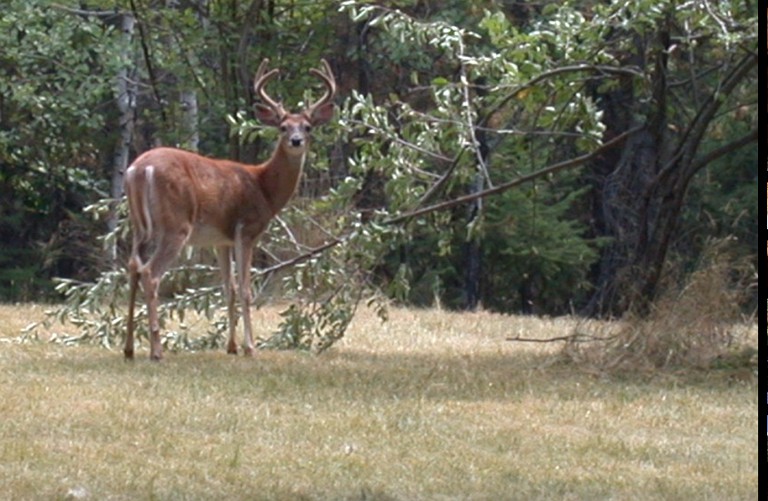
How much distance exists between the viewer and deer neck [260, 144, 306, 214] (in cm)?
1409

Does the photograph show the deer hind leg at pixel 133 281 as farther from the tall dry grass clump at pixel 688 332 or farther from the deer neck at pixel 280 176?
the tall dry grass clump at pixel 688 332

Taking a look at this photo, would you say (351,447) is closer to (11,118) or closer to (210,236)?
(210,236)

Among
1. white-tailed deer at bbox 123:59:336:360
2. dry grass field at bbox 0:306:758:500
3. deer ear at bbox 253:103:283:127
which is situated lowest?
dry grass field at bbox 0:306:758:500

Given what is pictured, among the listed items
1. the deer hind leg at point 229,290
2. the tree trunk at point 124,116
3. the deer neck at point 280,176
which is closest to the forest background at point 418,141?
the tree trunk at point 124,116

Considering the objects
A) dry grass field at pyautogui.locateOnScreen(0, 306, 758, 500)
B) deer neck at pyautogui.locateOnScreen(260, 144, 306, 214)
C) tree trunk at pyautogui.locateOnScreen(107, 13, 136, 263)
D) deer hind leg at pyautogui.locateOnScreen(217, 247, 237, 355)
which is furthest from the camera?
tree trunk at pyautogui.locateOnScreen(107, 13, 136, 263)

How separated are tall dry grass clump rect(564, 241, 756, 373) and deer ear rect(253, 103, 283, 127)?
318 cm

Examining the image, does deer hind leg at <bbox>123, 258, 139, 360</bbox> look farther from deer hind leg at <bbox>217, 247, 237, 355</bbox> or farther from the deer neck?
the deer neck

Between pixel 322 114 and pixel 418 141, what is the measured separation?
46.9 inches

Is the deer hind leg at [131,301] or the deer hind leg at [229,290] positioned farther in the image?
the deer hind leg at [229,290]

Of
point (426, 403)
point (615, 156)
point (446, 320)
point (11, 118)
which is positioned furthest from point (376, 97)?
point (426, 403)

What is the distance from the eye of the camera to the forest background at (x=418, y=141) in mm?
13023

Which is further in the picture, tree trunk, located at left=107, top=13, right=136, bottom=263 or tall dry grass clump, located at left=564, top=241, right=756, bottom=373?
tree trunk, located at left=107, top=13, right=136, bottom=263

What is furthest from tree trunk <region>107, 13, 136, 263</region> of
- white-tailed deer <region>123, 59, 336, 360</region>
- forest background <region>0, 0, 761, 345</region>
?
white-tailed deer <region>123, 59, 336, 360</region>

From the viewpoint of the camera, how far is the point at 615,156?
84.1ft
